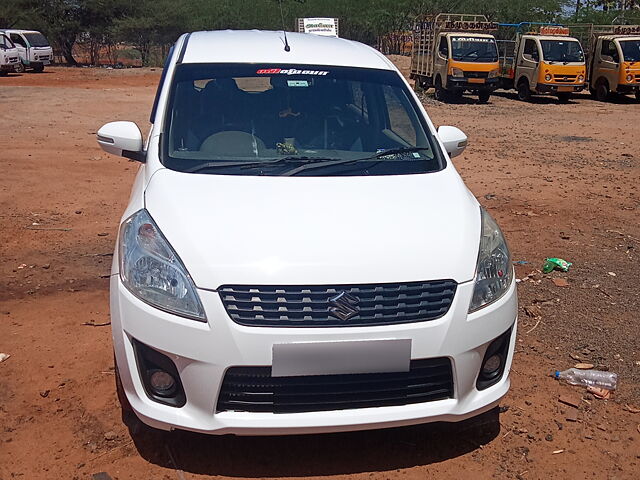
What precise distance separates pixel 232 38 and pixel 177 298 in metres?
2.45

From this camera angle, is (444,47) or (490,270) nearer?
(490,270)

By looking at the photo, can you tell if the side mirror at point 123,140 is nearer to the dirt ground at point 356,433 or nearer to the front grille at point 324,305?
the dirt ground at point 356,433

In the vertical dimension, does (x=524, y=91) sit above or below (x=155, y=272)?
below

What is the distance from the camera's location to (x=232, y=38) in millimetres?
4535

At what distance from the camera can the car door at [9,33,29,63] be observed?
1119 inches

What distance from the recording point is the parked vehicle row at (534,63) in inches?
805

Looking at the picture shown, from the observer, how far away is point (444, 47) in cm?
2139

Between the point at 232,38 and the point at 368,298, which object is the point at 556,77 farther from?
the point at 368,298

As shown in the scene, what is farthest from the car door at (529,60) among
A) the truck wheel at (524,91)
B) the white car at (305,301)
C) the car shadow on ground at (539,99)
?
the white car at (305,301)

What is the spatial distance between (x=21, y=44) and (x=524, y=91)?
2051 centimetres

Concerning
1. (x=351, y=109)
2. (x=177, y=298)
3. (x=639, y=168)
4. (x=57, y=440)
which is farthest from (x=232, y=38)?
(x=639, y=168)

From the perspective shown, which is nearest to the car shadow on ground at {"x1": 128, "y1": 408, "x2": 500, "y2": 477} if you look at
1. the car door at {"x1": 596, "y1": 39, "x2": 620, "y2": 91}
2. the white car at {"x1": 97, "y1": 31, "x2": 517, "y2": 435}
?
the white car at {"x1": 97, "y1": 31, "x2": 517, "y2": 435}

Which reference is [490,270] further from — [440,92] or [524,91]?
[524,91]

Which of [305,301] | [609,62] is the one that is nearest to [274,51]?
[305,301]
